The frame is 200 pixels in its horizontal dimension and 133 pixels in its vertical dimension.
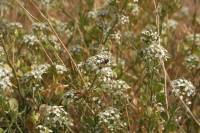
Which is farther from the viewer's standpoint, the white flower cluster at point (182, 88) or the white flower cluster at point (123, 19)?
the white flower cluster at point (123, 19)

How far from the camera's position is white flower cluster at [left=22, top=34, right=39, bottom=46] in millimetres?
3251

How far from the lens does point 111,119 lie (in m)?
2.82

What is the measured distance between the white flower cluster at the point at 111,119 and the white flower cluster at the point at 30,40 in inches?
27.7

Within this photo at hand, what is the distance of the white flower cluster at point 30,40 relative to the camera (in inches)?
128

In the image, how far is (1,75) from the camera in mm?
2643

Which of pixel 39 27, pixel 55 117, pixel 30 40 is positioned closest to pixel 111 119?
pixel 55 117

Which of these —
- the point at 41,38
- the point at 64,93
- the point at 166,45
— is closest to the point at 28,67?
the point at 41,38

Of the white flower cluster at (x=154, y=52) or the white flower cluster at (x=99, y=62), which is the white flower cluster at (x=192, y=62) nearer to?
the white flower cluster at (x=154, y=52)

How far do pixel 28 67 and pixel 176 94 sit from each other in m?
0.98

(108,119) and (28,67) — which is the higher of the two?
(28,67)

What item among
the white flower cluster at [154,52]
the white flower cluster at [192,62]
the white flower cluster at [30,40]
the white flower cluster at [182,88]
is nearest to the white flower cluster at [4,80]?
the white flower cluster at [30,40]

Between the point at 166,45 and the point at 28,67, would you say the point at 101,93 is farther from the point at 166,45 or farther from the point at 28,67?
the point at 166,45

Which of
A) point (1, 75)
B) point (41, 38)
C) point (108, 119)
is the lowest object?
point (108, 119)

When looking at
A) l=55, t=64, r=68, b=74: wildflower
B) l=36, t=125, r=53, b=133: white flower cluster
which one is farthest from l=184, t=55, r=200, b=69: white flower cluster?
l=36, t=125, r=53, b=133: white flower cluster
